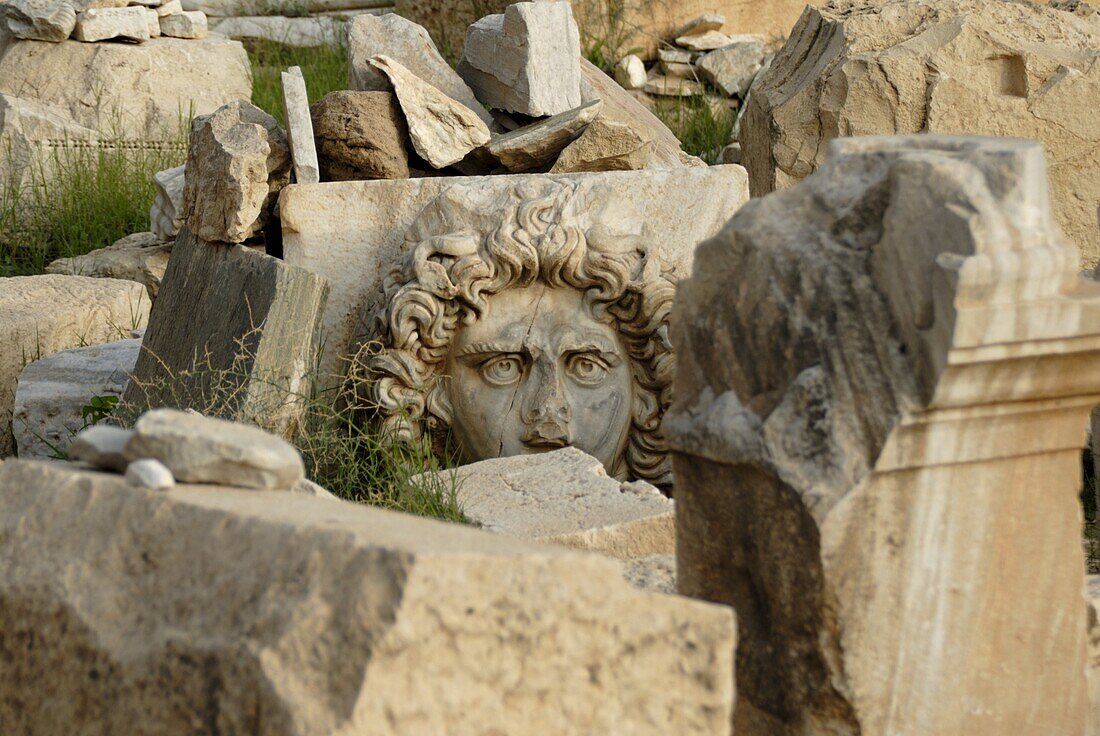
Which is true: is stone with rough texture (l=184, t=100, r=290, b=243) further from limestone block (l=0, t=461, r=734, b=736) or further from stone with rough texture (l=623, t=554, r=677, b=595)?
limestone block (l=0, t=461, r=734, b=736)

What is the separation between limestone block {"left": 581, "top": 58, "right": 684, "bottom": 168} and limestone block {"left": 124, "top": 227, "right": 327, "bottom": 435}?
1751 mm

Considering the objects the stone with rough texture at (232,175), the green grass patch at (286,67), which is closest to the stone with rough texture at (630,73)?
the green grass patch at (286,67)

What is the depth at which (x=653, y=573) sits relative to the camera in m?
3.09

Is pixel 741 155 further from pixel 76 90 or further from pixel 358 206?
pixel 76 90

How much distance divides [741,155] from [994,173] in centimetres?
457

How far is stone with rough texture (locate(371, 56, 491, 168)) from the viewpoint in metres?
5.18

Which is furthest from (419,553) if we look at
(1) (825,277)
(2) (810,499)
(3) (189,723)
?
(1) (825,277)

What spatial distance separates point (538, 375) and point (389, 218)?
82cm

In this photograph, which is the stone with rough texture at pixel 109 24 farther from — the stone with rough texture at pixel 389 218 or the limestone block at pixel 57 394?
the stone with rough texture at pixel 389 218

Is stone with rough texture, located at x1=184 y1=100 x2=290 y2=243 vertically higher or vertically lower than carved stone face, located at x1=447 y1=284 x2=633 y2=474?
higher

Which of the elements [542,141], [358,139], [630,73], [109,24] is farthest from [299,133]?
[630,73]

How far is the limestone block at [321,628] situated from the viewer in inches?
65.7

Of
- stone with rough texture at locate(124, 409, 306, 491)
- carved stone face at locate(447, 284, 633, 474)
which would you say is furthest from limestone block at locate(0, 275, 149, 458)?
stone with rough texture at locate(124, 409, 306, 491)

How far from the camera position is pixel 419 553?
1.66 m
